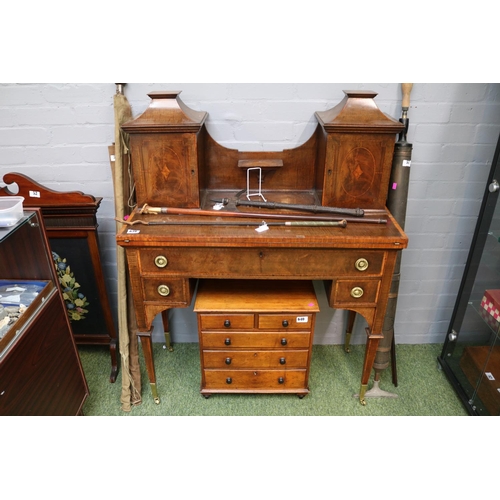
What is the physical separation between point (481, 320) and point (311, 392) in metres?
0.98

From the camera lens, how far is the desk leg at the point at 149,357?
74.7 inches

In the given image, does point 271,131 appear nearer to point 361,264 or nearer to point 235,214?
point 235,214

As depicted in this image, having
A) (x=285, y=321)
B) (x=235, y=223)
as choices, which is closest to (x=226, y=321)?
(x=285, y=321)

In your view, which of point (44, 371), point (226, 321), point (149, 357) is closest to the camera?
point (44, 371)

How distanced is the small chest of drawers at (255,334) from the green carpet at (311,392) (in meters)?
0.09

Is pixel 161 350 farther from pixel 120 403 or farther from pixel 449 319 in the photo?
pixel 449 319

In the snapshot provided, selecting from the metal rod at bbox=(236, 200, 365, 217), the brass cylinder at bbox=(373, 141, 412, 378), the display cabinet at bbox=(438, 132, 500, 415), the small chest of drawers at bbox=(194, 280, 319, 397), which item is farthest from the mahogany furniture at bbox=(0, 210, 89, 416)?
the display cabinet at bbox=(438, 132, 500, 415)

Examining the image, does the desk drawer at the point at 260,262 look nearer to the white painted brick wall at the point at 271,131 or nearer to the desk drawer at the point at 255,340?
the desk drawer at the point at 255,340

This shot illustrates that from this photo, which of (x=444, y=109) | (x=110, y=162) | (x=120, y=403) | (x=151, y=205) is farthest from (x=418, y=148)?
(x=120, y=403)

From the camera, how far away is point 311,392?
218 cm

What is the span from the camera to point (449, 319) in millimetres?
2494

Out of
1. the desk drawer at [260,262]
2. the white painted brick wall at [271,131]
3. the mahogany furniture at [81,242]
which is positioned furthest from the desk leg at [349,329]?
the mahogany furniture at [81,242]

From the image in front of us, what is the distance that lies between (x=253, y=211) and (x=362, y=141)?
1.84 ft

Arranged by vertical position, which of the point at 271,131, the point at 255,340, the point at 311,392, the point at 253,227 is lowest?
the point at 311,392
